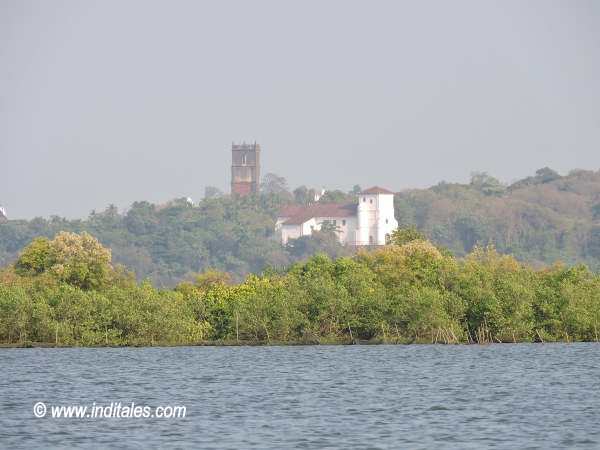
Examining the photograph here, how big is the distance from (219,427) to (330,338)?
45280mm

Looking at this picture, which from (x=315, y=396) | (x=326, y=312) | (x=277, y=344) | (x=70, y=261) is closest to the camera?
(x=315, y=396)

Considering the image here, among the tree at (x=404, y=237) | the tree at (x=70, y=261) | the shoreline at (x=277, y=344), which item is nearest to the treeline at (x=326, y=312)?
the shoreline at (x=277, y=344)

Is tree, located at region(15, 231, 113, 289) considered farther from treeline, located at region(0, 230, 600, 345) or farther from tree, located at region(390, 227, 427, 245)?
tree, located at region(390, 227, 427, 245)

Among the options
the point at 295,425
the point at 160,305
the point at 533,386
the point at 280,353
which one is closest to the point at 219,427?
the point at 295,425

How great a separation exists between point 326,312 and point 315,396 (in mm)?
33039

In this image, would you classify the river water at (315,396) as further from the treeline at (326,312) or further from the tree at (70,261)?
the tree at (70,261)

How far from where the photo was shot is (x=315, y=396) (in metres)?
55.8

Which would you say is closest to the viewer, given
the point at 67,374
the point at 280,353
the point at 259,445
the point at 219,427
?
the point at 259,445

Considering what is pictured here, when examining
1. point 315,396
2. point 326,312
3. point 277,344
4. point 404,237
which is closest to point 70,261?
point 277,344

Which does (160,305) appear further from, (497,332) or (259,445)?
(259,445)

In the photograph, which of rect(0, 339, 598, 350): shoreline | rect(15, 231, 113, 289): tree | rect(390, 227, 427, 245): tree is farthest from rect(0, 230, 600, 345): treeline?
rect(390, 227, 427, 245): tree

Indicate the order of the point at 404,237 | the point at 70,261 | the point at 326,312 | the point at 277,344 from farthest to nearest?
the point at 404,237 < the point at 70,261 < the point at 277,344 < the point at 326,312

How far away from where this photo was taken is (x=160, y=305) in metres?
88.1

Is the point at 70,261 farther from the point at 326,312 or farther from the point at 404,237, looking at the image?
the point at 404,237
